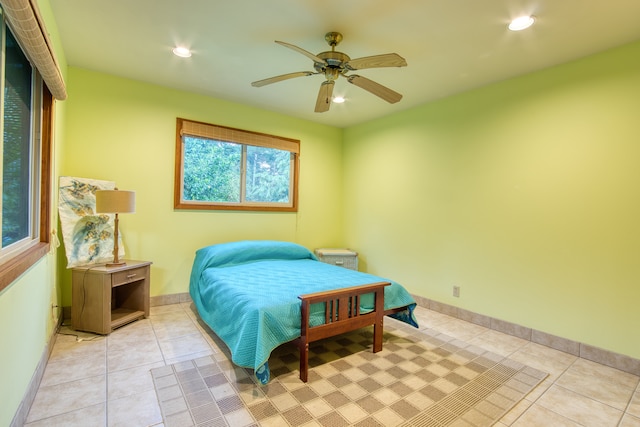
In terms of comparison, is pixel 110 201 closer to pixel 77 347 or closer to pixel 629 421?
pixel 77 347

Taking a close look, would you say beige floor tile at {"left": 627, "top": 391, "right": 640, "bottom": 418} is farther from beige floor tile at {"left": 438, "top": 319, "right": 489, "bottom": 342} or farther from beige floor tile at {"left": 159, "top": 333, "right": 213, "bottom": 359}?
beige floor tile at {"left": 159, "top": 333, "right": 213, "bottom": 359}

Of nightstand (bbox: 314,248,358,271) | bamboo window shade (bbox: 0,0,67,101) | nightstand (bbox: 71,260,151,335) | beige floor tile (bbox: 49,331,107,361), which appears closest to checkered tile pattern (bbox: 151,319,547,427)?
beige floor tile (bbox: 49,331,107,361)

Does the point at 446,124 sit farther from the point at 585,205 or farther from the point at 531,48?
the point at 585,205

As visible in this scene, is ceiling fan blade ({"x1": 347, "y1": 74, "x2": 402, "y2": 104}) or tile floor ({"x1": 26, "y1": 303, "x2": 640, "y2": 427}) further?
ceiling fan blade ({"x1": 347, "y1": 74, "x2": 402, "y2": 104})

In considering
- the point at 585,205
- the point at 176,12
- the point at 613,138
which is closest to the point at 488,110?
the point at 613,138

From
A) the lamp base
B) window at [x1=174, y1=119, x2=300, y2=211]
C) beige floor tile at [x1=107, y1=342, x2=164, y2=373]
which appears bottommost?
beige floor tile at [x1=107, y1=342, x2=164, y2=373]

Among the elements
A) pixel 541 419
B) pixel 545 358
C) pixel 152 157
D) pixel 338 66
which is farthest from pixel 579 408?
pixel 152 157

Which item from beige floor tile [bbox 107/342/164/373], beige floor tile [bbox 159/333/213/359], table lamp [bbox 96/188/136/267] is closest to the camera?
beige floor tile [bbox 107/342/164/373]

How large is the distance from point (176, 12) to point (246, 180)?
2266mm

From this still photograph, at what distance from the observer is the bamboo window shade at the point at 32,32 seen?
1.23m

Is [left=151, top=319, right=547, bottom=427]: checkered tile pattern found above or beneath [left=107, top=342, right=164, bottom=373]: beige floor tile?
above

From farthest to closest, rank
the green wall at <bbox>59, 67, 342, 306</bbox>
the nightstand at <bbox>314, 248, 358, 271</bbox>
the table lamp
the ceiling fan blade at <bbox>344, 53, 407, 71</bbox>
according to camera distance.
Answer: the nightstand at <bbox>314, 248, 358, 271</bbox> < the green wall at <bbox>59, 67, 342, 306</bbox> < the table lamp < the ceiling fan blade at <bbox>344, 53, 407, 71</bbox>

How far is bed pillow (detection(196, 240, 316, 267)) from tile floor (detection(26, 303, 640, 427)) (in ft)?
2.14

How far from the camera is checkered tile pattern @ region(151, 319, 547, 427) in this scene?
1.76 meters
